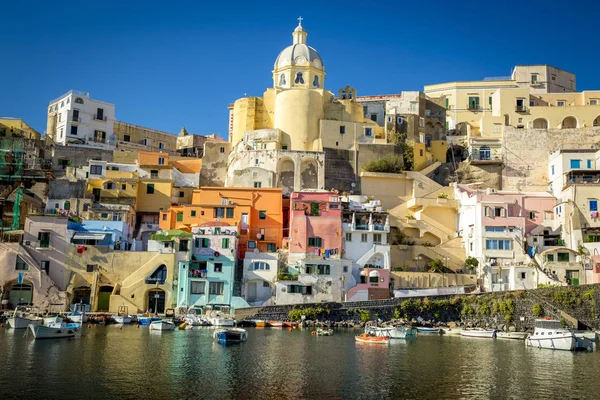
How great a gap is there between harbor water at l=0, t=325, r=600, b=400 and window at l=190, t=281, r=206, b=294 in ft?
30.2

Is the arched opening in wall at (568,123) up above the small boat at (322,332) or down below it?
above

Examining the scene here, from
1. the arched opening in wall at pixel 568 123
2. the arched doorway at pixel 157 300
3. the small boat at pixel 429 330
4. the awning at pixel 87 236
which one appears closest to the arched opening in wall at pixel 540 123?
the arched opening in wall at pixel 568 123

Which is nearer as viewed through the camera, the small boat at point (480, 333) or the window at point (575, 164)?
the small boat at point (480, 333)

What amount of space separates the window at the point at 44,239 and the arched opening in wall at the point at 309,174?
2218 cm

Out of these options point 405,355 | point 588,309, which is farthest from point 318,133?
point 405,355

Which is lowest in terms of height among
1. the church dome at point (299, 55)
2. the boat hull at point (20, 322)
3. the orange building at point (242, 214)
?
the boat hull at point (20, 322)

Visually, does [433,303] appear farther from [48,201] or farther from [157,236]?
[48,201]

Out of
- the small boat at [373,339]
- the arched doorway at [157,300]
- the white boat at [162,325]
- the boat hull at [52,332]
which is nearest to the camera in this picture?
the boat hull at [52,332]

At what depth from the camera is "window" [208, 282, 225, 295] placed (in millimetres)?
52812

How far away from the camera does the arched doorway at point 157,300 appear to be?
5262 cm

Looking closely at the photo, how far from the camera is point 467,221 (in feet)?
193

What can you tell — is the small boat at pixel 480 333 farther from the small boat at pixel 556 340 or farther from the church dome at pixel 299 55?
the church dome at pixel 299 55

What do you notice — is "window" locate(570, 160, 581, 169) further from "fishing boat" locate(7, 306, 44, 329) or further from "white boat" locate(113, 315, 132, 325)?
"fishing boat" locate(7, 306, 44, 329)

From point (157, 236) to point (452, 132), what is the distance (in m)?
36.1
